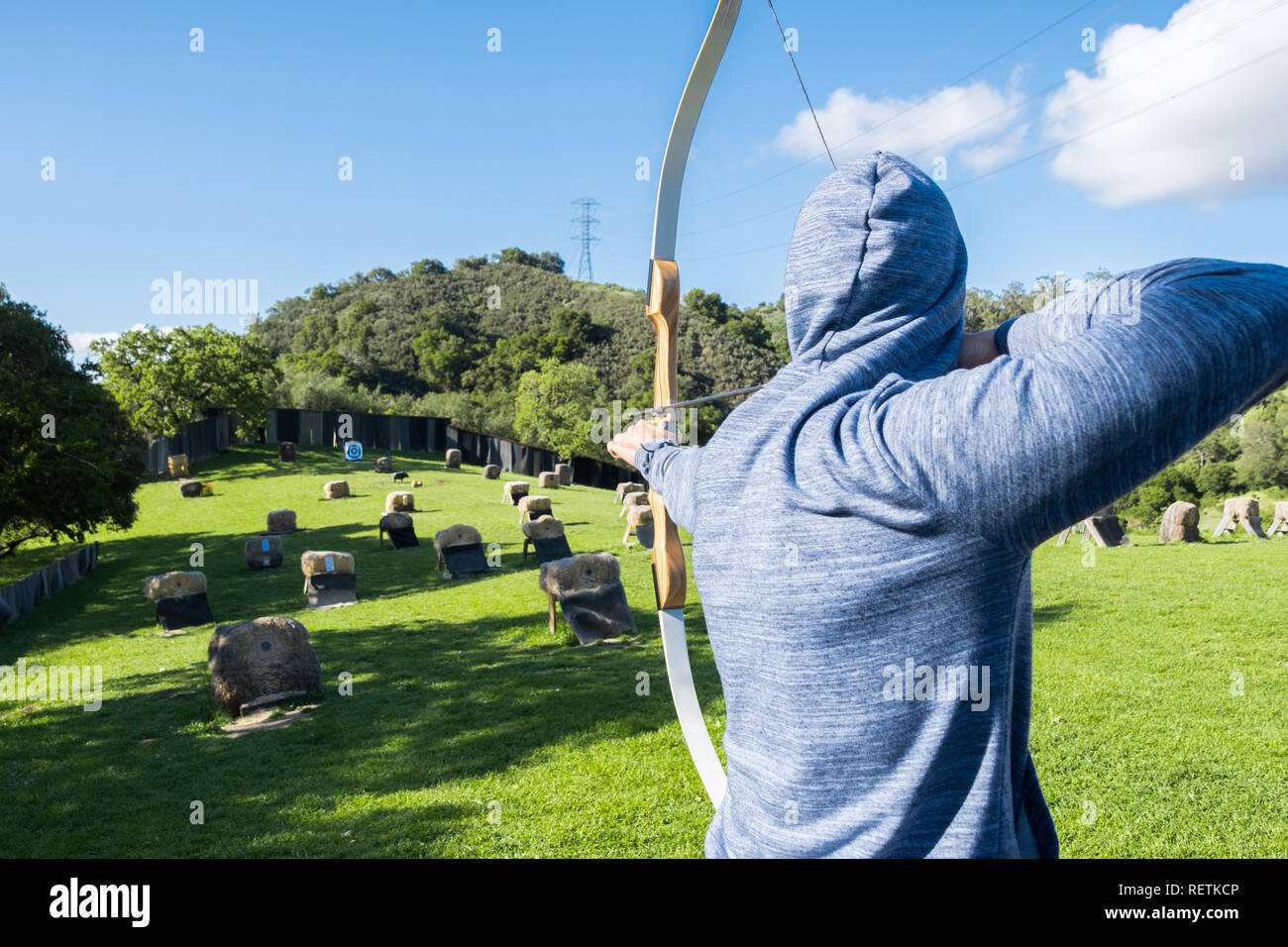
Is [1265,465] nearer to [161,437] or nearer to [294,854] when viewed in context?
[294,854]

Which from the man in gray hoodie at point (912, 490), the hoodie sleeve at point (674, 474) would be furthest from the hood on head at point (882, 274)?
the hoodie sleeve at point (674, 474)

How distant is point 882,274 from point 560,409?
40.3 meters

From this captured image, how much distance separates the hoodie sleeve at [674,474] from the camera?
1.22 metres

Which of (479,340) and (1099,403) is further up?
(479,340)

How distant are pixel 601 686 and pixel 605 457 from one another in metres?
32.7

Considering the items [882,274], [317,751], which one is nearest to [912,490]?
[882,274]

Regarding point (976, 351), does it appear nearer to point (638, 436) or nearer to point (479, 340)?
point (638, 436)

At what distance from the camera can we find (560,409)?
4091 cm

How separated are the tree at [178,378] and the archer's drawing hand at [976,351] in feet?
121

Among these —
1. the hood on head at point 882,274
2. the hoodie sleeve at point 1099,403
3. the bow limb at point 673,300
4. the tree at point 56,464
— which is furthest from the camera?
the tree at point 56,464

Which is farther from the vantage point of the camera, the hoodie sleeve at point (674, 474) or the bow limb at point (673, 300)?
the bow limb at point (673, 300)

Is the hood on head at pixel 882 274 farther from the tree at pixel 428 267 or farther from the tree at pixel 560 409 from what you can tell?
the tree at pixel 428 267

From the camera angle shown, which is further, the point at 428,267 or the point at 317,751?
the point at 428,267

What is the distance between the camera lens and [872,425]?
0.88 metres
